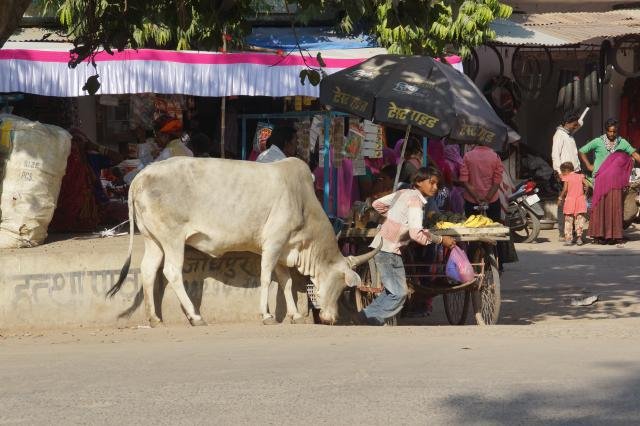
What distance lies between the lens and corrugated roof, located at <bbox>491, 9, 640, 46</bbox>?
64.1 ft

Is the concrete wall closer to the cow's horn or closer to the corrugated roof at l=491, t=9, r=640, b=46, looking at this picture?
the cow's horn

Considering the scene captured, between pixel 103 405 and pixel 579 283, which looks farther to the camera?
pixel 579 283

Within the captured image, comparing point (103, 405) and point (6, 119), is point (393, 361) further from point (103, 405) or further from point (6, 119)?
point (6, 119)

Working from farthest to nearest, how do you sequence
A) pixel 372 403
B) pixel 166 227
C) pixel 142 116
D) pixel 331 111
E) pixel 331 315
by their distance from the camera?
pixel 142 116 → pixel 331 111 → pixel 331 315 → pixel 166 227 → pixel 372 403

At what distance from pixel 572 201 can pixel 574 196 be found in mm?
80

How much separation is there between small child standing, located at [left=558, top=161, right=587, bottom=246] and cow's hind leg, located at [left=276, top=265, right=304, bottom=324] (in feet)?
27.1

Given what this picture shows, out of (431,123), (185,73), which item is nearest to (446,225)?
(431,123)

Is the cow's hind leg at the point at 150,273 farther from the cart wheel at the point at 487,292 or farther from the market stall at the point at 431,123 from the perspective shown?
the cart wheel at the point at 487,292

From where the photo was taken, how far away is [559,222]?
19656mm

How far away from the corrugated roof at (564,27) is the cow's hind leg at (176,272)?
10259 millimetres

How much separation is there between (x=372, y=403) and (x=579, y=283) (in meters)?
8.10

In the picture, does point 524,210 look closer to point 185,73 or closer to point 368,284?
point 185,73

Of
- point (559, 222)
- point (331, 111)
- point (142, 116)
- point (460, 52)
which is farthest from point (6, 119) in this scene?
point (559, 222)

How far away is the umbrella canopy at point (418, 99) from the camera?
35.7 ft
